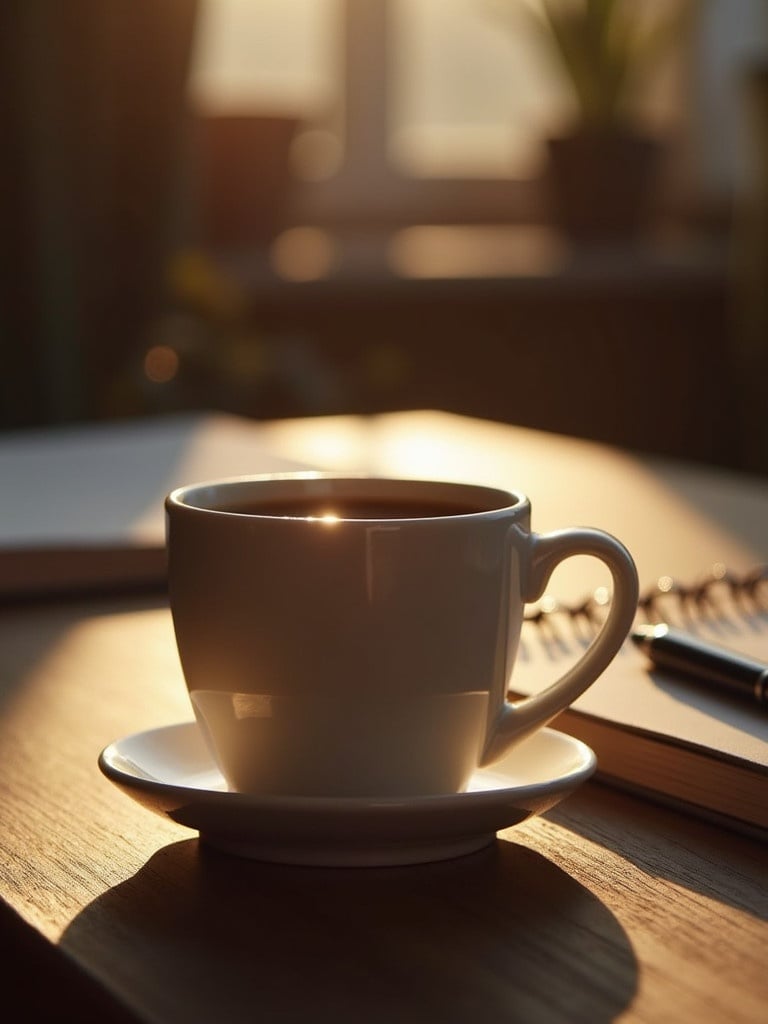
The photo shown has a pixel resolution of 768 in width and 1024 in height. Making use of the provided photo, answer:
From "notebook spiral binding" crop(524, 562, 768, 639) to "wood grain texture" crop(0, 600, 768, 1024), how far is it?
130mm

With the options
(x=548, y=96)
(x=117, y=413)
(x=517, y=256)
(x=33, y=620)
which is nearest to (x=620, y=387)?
(x=517, y=256)

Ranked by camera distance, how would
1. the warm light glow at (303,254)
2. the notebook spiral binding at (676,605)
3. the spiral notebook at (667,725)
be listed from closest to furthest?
1. the spiral notebook at (667,725)
2. the notebook spiral binding at (676,605)
3. the warm light glow at (303,254)

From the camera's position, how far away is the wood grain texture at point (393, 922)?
0.31m

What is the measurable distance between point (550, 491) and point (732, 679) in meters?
0.49

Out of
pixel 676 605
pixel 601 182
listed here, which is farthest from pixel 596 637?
pixel 601 182

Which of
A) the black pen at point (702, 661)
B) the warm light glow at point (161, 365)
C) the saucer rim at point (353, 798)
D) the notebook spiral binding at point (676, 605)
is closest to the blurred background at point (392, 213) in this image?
the warm light glow at point (161, 365)

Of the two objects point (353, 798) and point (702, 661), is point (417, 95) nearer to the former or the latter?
point (702, 661)

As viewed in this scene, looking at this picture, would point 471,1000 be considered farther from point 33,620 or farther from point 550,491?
point 550,491

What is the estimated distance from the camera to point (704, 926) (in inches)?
13.9

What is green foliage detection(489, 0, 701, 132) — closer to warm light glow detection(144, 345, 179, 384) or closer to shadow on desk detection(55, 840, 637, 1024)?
warm light glow detection(144, 345, 179, 384)

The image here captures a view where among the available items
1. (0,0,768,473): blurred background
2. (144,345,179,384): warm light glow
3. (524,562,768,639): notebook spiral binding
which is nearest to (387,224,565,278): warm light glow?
(0,0,768,473): blurred background

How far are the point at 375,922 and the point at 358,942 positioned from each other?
0.01 metres

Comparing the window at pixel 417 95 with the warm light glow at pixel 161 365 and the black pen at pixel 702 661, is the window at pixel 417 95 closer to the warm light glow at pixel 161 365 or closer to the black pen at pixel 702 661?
the warm light glow at pixel 161 365

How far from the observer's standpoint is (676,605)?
0.63 metres
